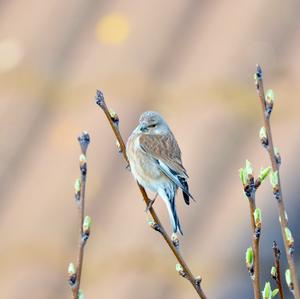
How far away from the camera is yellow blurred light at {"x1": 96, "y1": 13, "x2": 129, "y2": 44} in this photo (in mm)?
2998

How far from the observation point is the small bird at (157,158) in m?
2.46

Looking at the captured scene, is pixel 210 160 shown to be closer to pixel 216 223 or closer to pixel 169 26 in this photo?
pixel 216 223

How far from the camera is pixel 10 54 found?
3.06m

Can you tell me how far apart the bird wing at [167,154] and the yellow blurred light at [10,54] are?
0.61m

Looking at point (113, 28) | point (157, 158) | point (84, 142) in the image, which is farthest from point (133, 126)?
point (84, 142)

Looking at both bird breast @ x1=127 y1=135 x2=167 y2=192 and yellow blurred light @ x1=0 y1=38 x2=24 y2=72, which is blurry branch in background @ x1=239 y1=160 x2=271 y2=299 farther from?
yellow blurred light @ x1=0 y1=38 x2=24 y2=72

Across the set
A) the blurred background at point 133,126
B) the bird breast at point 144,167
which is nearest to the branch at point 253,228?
Result: the blurred background at point 133,126

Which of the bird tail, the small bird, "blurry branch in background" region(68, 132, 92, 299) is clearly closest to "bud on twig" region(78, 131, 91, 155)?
"blurry branch in background" region(68, 132, 92, 299)

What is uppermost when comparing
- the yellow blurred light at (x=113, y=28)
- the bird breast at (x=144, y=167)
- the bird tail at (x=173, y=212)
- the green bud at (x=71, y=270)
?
the yellow blurred light at (x=113, y=28)

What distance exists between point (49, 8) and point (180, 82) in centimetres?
58

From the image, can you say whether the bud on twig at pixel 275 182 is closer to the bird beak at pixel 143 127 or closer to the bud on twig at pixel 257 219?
the bud on twig at pixel 257 219

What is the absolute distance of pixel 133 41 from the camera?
300 centimetres

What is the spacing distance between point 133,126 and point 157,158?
16 cm

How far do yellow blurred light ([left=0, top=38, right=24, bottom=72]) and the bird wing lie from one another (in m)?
0.61
